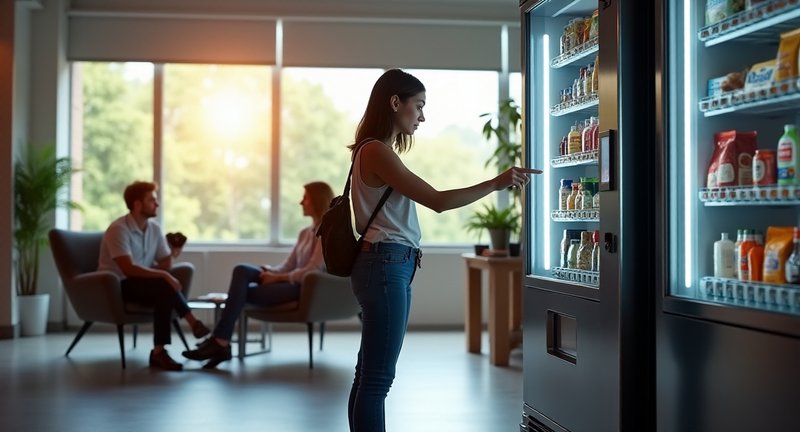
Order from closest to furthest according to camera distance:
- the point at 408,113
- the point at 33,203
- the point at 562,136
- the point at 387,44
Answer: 1. the point at 408,113
2. the point at 562,136
3. the point at 33,203
4. the point at 387,44

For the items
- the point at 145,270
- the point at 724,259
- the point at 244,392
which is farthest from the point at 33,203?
the point at 724,259

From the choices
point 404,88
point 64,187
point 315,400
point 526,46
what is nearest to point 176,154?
point 64,187

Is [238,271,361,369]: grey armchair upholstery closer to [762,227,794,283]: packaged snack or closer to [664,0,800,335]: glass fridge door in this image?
[664,0,800,335]: glass fridge door

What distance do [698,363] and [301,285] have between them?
12.4ft

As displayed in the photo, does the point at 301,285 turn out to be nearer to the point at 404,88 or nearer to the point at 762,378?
the point at 404,88

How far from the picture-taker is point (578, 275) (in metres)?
3.16

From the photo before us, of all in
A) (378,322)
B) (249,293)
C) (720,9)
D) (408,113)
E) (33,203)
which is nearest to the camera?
(720,9)

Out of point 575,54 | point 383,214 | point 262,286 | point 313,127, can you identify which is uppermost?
point 313,127

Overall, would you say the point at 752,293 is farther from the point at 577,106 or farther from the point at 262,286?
the point at 262,286

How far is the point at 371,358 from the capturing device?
2.65 m

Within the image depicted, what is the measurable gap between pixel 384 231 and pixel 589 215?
0.82m

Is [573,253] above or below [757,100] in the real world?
below

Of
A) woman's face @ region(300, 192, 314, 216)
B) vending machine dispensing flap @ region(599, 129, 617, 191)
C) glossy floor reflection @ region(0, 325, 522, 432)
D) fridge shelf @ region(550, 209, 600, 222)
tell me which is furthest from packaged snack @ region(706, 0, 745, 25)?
woman's face @ region(300, 192, 314, 216)

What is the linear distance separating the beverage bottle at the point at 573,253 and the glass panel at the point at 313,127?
502cm
